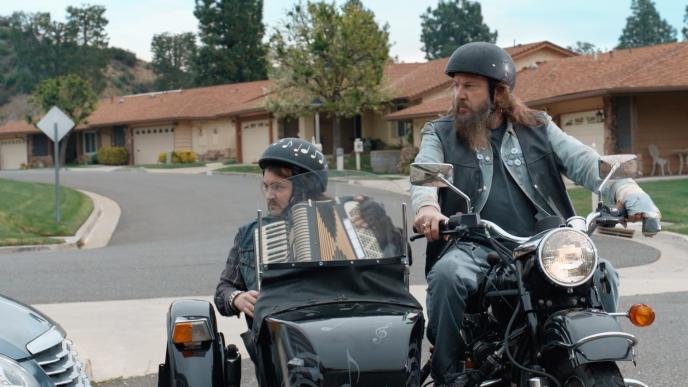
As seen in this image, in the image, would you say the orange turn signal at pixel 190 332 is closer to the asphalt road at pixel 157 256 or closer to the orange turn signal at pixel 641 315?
the asphalt road at pixel 157 256

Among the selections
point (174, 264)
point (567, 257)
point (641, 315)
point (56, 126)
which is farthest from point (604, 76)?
point (567, 257)

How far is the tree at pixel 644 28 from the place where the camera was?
114 metres

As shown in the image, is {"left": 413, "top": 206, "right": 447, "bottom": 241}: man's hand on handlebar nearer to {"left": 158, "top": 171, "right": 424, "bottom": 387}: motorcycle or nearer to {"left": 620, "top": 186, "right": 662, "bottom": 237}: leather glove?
{"left": 158, "top": 171, "right": 424, "bottom": 387}: motorcycle

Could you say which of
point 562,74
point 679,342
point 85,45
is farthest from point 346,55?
point 85,45

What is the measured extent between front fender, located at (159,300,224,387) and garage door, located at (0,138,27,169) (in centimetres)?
6483

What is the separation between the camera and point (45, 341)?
13.1ft

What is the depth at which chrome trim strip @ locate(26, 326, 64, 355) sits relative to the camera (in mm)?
3848

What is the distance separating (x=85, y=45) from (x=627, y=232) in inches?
3914

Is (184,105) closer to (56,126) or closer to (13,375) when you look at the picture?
(56,126)

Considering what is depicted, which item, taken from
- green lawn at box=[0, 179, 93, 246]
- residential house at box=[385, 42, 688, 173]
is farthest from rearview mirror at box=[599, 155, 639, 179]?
residential house at box=[385, 42, 688, 173]

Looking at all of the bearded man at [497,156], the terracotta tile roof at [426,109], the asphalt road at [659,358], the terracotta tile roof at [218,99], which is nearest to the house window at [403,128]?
the terracotta tile roof at [218,99]

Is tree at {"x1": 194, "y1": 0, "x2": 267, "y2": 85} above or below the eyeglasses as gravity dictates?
above

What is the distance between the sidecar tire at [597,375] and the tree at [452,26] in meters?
98.6

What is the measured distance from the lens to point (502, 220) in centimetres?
453
